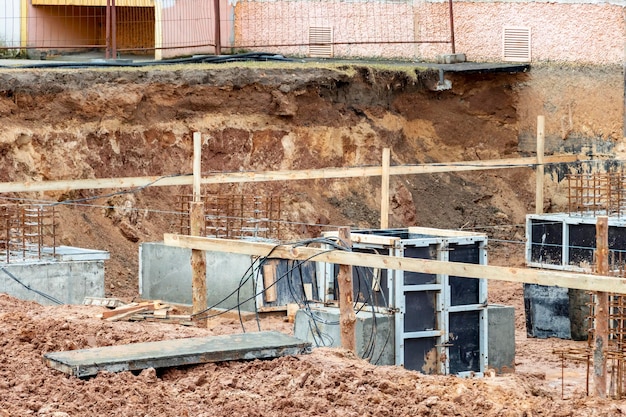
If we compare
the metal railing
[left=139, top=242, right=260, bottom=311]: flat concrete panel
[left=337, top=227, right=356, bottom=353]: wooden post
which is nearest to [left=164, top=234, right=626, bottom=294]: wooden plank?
[left=337, top=227, right=356, bottom=353]: wooden post

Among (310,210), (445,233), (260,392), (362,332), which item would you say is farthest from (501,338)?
(310,210)

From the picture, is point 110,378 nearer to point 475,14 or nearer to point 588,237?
point 588,237

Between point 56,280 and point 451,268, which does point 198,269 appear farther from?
point 451,268

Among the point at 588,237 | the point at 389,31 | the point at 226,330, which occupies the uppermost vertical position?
the point at 389,31

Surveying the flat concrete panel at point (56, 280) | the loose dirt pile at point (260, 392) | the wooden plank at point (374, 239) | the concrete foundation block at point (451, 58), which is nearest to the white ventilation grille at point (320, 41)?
the concrete foundation block at point (451, 58)

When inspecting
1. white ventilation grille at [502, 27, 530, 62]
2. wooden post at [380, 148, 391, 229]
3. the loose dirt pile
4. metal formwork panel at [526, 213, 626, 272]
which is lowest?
the loose dirt pile

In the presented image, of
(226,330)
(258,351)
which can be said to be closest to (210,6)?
(226,330)

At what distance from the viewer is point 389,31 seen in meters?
28.1

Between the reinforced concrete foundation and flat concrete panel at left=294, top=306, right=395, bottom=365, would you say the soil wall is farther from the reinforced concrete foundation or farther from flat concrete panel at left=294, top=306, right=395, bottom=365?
flat concrete panel at left=294, top=306, right=395, bottom=365

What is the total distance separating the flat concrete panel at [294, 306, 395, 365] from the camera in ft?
44.5

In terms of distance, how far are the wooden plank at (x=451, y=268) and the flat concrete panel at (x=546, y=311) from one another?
5800 millimetres

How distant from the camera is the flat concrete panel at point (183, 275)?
18.0m

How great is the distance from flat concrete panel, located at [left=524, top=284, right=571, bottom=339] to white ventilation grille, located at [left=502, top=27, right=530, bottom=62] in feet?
34.2

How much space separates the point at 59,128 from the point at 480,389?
13.5 metres
